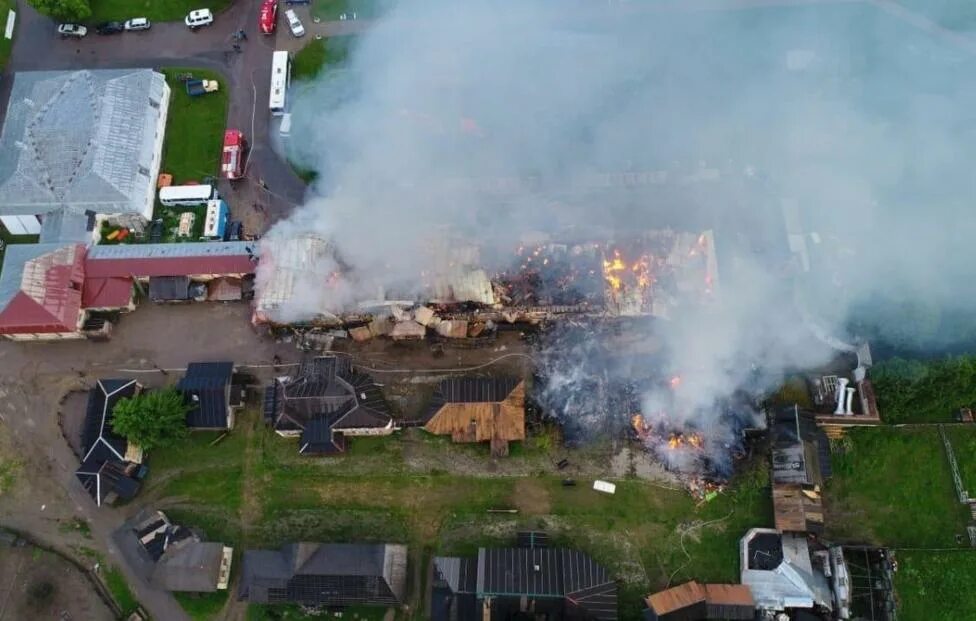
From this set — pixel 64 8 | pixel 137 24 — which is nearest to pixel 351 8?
pixel 137 24

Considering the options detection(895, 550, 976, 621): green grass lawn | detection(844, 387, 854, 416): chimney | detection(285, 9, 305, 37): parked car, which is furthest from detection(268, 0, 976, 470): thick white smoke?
detection(895, 550, 976, 621): green grass lawn

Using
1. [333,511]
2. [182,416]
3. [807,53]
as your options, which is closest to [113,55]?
[182,416]

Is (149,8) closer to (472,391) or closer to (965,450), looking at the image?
(472,391)

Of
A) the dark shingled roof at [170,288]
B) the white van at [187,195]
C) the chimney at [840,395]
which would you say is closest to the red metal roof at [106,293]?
the dark shingled roof at [170,288]

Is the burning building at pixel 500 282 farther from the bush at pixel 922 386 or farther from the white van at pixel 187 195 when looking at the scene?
the bush at pixel 922 386

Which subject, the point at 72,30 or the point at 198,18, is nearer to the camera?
the point at 198,18

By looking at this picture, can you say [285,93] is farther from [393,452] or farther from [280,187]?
[393,452]
